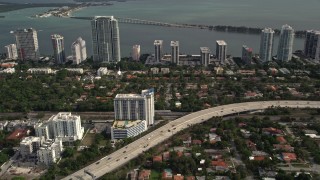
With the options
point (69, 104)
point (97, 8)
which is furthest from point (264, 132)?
point (97, 8)

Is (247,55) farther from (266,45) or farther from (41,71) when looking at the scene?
(41,71)

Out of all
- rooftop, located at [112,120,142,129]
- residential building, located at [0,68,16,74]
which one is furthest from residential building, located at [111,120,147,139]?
residential building, located at [0,68,16,74]

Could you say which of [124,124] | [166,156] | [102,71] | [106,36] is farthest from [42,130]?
[106,36]

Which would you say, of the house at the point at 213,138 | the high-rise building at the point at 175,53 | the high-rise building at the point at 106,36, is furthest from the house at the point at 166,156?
the high-rise building at the point at 106,36

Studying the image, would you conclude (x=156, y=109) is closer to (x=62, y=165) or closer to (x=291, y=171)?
(x=62, y=165)

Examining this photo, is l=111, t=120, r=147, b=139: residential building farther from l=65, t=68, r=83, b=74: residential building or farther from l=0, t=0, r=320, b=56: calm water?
l=0, t=0, r=320, b=56: calm water

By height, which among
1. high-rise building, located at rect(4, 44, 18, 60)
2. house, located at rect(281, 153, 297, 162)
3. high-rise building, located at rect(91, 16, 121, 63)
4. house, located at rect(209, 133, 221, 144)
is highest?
high-rise building, located at rect(91, 16, 121, 63)
